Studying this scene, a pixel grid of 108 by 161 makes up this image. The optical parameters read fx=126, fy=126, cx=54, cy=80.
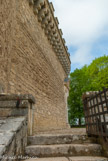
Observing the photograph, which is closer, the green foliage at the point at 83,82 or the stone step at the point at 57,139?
the stone step at the point at 57,139

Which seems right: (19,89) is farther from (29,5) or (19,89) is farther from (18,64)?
(29,5)

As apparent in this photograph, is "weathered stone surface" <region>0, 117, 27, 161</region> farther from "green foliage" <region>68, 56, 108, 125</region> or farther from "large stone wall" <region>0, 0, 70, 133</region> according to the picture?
"green foliage" <region>68, 56, 108, 125</region>

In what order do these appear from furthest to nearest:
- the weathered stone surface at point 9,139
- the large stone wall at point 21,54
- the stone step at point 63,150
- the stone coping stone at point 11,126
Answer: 1. the large stone wall at point 21,54
2. the stone step at point 63,150
3. the stone coping stone at point 11,126
4. the weathered stone surface at point 9,139

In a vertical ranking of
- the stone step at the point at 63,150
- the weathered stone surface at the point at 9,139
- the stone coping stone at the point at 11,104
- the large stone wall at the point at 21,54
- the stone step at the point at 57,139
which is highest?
the large stone wall at the point at 21,54

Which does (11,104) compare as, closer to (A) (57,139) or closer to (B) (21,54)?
(A) (57,139)

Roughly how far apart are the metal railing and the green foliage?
12.1 m

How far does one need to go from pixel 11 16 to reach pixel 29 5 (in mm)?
2365

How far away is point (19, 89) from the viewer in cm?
448

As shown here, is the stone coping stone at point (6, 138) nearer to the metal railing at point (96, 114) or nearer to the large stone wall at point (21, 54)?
the metal railing at point (96, 114)

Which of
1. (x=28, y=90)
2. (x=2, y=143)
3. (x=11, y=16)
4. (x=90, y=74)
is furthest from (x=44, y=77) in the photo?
(x=90, y=74)

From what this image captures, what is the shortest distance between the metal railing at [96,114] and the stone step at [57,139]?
0.20 metres

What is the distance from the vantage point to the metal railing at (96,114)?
2115 mm

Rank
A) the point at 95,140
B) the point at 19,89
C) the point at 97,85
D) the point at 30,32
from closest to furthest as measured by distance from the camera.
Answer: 1. the point at 95,140
2. the point at 19,89
3. the point at 30,32
4. the point at 97,85

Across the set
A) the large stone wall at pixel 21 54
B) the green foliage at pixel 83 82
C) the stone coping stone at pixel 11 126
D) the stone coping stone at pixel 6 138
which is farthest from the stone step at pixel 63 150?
the green foliage at pixel 83 82
